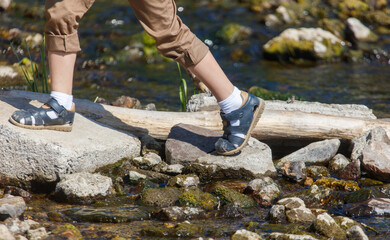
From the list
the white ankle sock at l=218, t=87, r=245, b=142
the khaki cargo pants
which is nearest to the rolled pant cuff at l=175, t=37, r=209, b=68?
the khaki cargo pants

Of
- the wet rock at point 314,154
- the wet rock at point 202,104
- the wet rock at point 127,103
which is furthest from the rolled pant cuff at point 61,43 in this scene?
the wet rock at point 127,103

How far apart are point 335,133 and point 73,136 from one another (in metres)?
2.68

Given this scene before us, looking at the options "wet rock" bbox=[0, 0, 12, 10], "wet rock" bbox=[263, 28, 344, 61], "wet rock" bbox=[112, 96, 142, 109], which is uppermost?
"wet rock" bbox=[0, 0, 12, 10]

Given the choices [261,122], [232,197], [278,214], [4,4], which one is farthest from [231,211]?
[4,4]

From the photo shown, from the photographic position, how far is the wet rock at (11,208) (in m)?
3.18

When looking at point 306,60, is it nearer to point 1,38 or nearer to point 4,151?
point 1,38

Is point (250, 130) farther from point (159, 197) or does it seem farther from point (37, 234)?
point (37, 234)

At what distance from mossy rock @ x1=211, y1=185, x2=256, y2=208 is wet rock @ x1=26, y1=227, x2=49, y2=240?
55.3 inches

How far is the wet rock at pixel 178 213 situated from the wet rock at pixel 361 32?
10.1 metres

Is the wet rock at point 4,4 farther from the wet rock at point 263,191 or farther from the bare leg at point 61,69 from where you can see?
the wet rock at point 263,191

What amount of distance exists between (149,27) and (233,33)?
8623 millimetres

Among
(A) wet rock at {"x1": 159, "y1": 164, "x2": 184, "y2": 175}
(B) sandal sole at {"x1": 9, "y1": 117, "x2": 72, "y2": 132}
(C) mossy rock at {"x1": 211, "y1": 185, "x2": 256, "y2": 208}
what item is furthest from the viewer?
(A) wet rock at {"x1": 159, "y1": 164, "x2": 184, "y2": 175}

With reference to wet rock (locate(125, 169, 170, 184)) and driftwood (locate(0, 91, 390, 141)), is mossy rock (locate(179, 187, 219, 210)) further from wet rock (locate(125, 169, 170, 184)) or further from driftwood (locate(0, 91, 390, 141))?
driftwood (locate(0, 91, 390, 141))

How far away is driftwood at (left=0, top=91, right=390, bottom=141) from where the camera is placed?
16.3 ft
